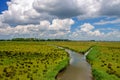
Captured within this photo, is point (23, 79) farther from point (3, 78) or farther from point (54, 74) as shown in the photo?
point (54, 74)

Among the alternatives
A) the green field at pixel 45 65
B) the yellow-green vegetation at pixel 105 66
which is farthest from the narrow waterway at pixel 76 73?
the yellow-green vegetation at pixel 105 66

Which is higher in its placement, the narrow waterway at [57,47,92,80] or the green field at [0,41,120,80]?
the green field at [0,41,120,80]

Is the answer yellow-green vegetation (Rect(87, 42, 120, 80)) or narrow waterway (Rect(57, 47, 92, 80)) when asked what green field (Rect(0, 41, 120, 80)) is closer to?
yellow-green vegetation (Rect(87, 42, 120, 80))

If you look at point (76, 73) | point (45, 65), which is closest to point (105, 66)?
point (76, 73)

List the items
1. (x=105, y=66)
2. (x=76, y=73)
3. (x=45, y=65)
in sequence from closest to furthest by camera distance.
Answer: (x=76, y=73)
(x=105, y=66)
(x=45, y=65)

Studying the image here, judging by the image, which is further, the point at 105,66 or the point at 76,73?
the point at 105,66

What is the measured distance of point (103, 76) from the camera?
25.5m

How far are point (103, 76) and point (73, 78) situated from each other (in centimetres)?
446

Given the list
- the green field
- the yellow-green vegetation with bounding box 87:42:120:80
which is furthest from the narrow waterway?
the yellow-green vegetation with bounding box 87:42:120:80

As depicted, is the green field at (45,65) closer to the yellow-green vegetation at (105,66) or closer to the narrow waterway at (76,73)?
the yellow-green vegetation at (105,66)

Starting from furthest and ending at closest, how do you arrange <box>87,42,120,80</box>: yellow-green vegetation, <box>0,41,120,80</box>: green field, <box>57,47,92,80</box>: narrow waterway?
1. <box>57,47,92,80</box>: narrow waterway
2. <box>0,41,120,80</box>: green field
3. <box>87,42,120,80</box>: yellow-green vegetation

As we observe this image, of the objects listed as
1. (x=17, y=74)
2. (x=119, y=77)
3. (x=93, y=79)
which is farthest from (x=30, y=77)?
(x=119, y=77)

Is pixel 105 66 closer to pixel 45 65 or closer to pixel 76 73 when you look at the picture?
pixel 76 73

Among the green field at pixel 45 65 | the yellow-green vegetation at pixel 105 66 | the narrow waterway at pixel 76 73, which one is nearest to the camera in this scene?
the yellow-green vegetation at pixel 105 66
